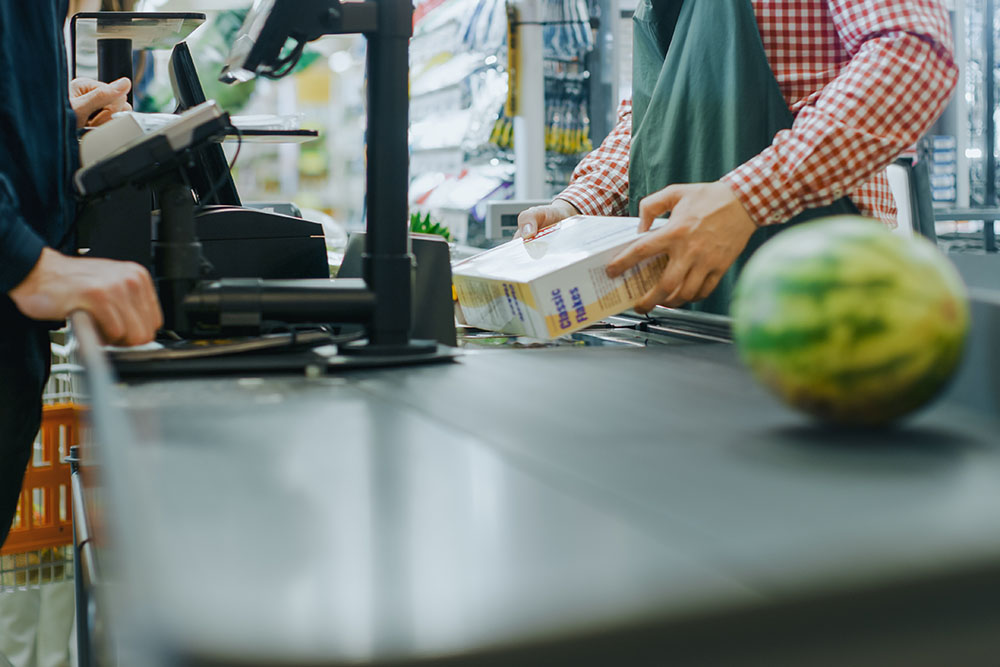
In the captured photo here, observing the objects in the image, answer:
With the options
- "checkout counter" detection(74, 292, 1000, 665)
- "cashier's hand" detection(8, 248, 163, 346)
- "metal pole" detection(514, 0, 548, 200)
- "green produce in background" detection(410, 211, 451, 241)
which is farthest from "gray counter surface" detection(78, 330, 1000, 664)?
"metal pole" detection(514, 0, 548, 200)

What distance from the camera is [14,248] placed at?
110 centimetres

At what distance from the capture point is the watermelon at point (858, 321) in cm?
61

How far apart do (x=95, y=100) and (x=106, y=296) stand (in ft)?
3.76

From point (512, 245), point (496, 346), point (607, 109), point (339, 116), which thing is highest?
point (339, 116)

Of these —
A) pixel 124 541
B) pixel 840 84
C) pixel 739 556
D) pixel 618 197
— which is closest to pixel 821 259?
pixel 739 556

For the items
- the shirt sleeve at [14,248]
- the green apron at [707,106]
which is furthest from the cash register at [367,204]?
the green apron at [707,106]

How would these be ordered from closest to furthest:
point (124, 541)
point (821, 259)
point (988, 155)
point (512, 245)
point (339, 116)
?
point (124, 541) < point (821, 259) < point (512, 245) < point (988, 155) < point (339, 116)

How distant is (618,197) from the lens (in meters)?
1.88

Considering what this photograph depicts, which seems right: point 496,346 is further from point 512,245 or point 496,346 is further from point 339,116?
point 339,116

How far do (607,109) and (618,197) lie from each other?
2608 mm

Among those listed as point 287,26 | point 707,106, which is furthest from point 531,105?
point 287,26

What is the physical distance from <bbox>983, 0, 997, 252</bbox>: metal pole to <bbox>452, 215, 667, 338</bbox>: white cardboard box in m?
3.31

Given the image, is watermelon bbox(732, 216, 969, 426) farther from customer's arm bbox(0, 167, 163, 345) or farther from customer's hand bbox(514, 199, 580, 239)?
customer's hand bbox(514, 199, 580, 239)

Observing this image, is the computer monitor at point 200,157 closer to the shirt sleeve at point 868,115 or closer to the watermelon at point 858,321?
the shirt sleeve at point 868,115
